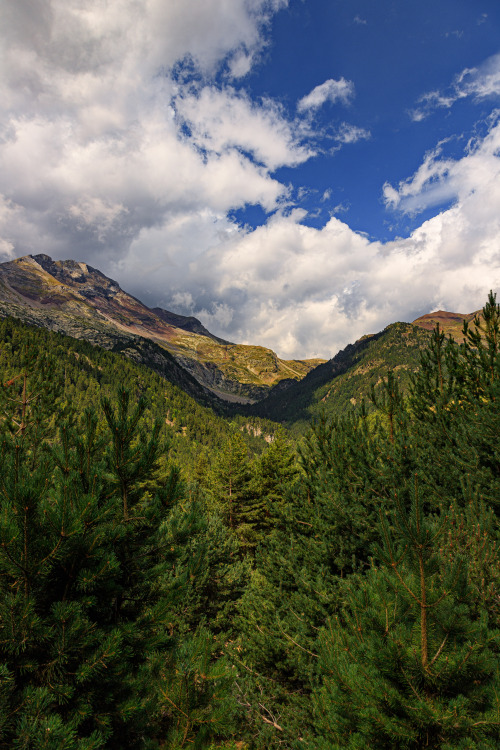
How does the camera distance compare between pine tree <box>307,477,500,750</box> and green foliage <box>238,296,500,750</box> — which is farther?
green foliage <box>238,296,500,750</box>

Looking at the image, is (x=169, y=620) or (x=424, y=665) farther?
(x=169, y=620)

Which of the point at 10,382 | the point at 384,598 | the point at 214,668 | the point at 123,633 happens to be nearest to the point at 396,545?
the point at 384,598

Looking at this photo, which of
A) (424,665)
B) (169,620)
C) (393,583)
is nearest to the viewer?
(424,665)

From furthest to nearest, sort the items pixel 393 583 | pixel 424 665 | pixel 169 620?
pixel 169 620
pixel 393 583
pixel 424 665

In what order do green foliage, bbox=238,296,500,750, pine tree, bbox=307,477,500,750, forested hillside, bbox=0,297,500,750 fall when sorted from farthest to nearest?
green foliage, bbox=238,296,500,750, pine tree, bbox=307,477,500,750, forested hillside, bbox=0,297,500,750

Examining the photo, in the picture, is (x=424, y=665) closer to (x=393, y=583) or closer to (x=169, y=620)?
(x=393, y=583)

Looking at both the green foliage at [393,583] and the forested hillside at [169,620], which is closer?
the forested hillside at [169,620]

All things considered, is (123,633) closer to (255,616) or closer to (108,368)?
(255,616)

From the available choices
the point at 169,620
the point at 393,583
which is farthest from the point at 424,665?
the point at 169,620

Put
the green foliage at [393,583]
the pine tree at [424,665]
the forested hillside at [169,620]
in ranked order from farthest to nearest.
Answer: the green foliage at [393,583]
the pine tree at [424,665]
the forested hillside at [169,620]

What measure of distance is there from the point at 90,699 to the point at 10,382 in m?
16.1

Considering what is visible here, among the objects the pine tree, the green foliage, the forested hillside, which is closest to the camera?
the forested hillside

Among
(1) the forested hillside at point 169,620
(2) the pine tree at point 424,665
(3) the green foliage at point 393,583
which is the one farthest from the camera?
(3) the green foliage at point 393,583

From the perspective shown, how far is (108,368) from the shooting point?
158m
